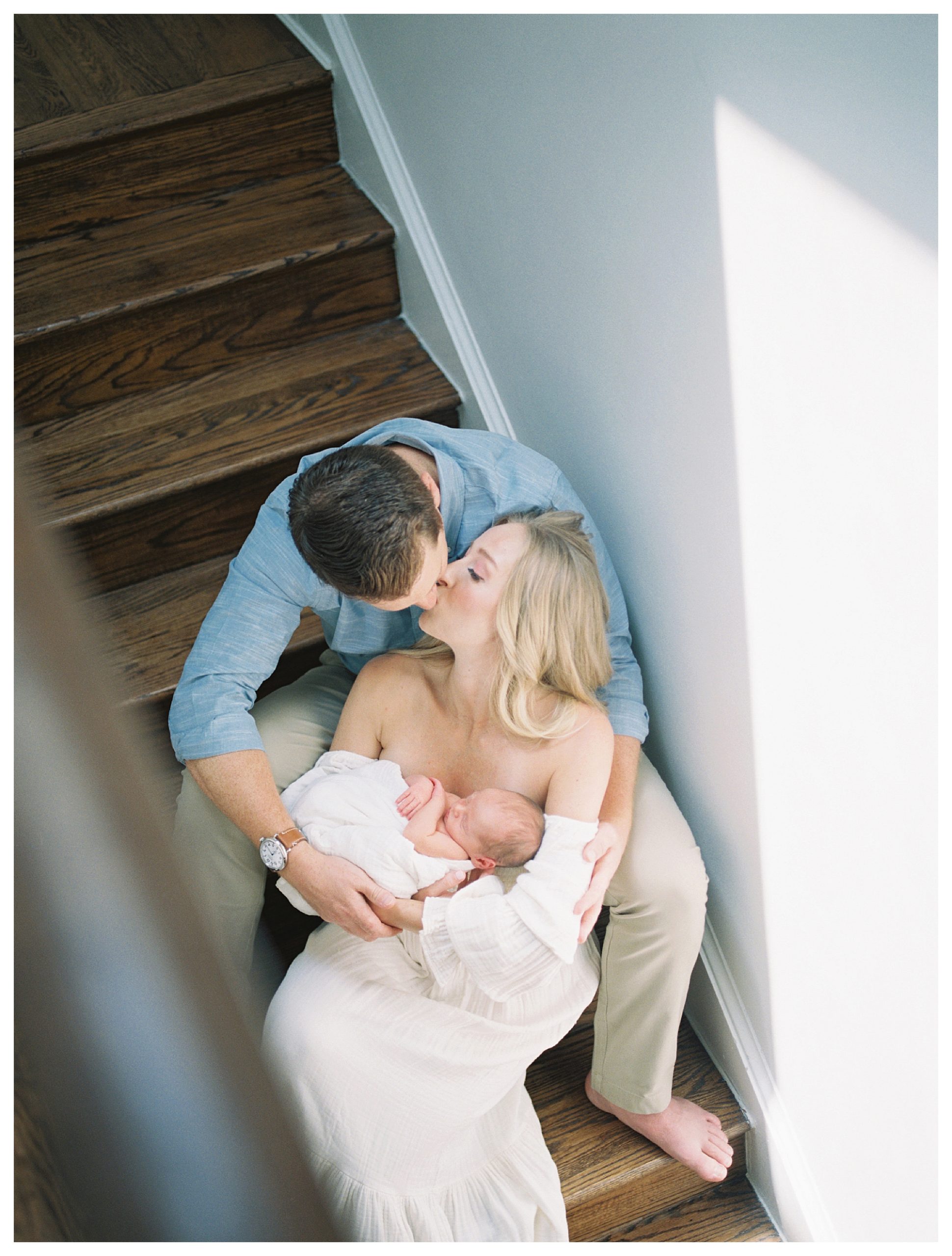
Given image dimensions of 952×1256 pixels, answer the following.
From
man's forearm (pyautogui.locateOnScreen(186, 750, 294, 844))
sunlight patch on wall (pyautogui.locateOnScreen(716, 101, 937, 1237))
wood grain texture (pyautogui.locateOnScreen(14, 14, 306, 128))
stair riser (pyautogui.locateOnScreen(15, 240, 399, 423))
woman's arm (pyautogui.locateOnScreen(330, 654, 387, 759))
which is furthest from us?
wood grain texture (pyautogui.locateOnScreen(14, 14, 306, 128))

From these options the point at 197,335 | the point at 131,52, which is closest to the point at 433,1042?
the point at 197,335

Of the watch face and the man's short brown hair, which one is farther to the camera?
the watch face

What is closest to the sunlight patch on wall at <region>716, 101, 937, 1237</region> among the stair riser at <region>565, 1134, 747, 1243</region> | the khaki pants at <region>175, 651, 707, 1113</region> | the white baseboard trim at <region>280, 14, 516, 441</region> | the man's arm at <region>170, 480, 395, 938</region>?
the khaki pants at <region>175, 651, 707, 1113</region>

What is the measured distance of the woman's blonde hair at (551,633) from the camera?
145 cm

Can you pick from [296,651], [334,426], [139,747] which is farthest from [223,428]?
[139,747]

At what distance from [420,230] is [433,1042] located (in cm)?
153

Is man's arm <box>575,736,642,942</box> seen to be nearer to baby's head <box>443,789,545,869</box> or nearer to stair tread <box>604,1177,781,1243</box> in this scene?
baby's head <box>443,789,545,869</box>

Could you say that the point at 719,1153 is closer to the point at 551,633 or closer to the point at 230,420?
the point at 551,633

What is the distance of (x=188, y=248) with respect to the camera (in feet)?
6.79

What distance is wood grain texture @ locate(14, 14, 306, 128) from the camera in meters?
2.15

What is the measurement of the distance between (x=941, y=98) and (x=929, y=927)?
2.73 ft

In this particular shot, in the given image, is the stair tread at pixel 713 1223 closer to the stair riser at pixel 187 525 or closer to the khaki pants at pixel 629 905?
the khaki pants at pixel 629 905

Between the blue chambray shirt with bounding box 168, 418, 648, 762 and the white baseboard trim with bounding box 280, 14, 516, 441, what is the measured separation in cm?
36

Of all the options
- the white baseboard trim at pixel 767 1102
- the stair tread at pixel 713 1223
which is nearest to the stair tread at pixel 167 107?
the white baseboard trim at pixel 767 1102
